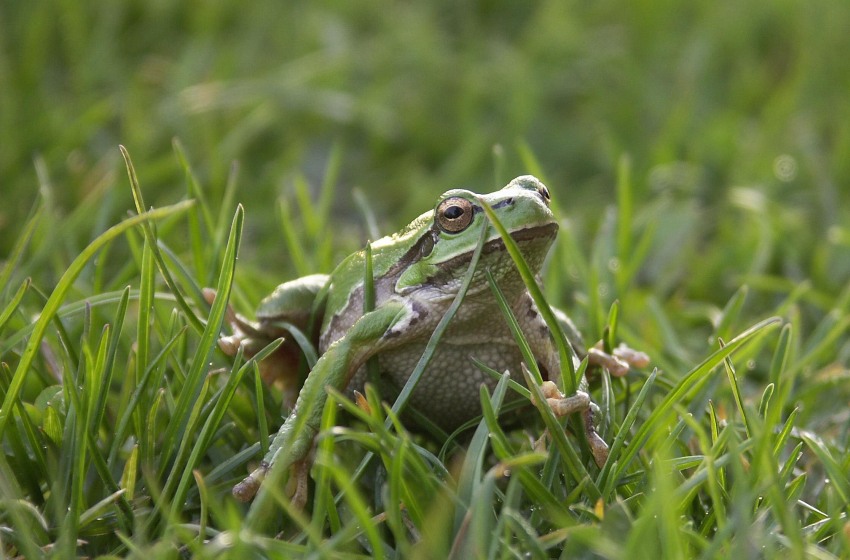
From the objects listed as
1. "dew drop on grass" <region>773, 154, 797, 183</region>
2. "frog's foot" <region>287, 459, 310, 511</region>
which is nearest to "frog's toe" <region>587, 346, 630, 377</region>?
"frog's foot" <region>287, 459, 310, 511</region>

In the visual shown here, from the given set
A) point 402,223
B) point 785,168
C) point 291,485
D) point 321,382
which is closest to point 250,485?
point 291,485

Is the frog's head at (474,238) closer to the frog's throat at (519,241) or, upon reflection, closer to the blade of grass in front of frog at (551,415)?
the frog's throat at (519,241)

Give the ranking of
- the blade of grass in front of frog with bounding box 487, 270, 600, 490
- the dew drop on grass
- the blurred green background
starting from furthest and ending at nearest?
the dew drop on grass
the blurred green background
the blade of grass in front of frog with bounding box 487, 270, 600, 490

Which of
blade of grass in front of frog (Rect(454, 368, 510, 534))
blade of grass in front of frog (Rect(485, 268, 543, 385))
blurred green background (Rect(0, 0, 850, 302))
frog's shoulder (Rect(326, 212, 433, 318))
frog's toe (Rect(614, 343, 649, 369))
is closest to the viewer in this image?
blade of grass in front of frog (Rect(454, 368, 510, 534))

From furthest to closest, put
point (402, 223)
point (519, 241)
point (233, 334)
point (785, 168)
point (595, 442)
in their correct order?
1. point (785, 168)
2. point (402, 223)
3. point (233, 334)
4. point (519, 241)
5. point (595, 442)

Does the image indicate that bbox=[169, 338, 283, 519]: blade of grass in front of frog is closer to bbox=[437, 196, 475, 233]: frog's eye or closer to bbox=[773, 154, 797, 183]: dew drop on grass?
Answer: bbox=[437, 196, 475, 233]: frog's eye

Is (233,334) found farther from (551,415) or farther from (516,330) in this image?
(551,415)
